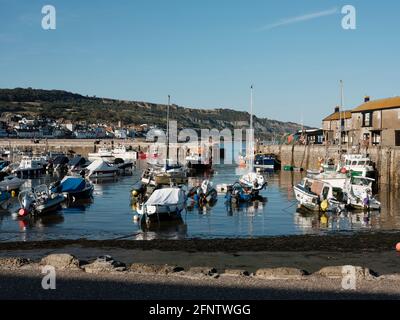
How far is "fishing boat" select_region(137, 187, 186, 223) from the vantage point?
29.3 metres

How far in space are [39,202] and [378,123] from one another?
137 ft

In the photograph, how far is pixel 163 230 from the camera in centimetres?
2756

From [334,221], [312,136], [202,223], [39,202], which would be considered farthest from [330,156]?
[39,202]

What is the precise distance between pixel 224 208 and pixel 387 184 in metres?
20.2

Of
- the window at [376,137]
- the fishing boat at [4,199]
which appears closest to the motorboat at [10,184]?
the fishing boat at [4,199]

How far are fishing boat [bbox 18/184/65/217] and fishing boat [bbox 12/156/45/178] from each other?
98.9 feet

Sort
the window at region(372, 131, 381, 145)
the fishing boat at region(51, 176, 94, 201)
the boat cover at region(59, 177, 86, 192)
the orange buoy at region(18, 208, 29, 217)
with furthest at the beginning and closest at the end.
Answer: the window at region(372, 131, 381, 145), the boat cover at region(59, 177, 86, 192), the fishing boat at region(51, 176, 94, 201), the orange buoy at region(18, 208, 29, 217)

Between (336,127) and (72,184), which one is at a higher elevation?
(336,127)

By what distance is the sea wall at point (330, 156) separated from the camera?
4819 centimetres

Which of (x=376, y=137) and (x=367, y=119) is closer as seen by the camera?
(x=376, y=137)

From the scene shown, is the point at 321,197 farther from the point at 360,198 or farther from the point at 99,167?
the point at 99,167

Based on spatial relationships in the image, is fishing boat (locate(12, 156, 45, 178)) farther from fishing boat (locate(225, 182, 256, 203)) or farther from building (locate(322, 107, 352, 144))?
building (locate(322, 107, 352, 144))

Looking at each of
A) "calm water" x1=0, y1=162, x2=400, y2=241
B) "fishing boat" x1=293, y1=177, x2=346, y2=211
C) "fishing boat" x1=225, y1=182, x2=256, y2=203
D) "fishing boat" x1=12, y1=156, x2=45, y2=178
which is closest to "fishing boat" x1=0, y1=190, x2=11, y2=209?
"calm water" x1=0, y1=162, x2=400, y2=241

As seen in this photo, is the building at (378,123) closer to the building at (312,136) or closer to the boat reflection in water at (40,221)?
the building at (312,136)
